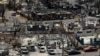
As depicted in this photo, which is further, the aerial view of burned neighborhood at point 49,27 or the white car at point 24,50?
the aerial view of burned neighborhood at point 49,27

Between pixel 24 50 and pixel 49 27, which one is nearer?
pixel 24 50

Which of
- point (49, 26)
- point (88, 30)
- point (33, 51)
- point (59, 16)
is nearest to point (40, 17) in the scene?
point (59, 16)

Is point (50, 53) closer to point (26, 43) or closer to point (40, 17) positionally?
point (26, 43)

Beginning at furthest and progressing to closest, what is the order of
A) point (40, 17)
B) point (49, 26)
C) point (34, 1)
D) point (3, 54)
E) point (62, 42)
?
point (34, 1), point (40, 17), point (49, 26), point (62, 42), point (3, 54)

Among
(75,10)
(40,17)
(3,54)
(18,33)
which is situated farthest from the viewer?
(75,10)

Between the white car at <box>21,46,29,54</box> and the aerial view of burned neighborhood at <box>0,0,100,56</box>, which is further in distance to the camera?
the aerial view of burned neighborhood at <box>0,0,100,56</box>

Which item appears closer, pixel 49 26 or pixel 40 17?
pixel 49 26

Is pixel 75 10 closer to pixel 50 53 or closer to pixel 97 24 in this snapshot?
pixel 97 24

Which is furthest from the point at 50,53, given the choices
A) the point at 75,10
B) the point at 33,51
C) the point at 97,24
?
the point at 75,10
